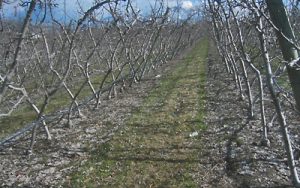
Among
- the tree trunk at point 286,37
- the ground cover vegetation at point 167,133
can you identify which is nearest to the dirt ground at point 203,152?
the ground cover vegetation at point 167,133

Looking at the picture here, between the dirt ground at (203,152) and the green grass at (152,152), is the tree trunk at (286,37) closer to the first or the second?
the dirt ground at (203,152)

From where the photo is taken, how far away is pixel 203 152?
11.5 m

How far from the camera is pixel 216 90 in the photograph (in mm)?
21766

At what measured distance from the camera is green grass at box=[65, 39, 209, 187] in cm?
986

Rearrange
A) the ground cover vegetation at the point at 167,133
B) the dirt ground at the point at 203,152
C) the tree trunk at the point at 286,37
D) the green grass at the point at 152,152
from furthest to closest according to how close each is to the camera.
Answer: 1. the green grass at the point at 152,152
2. the dirt ground at the point at 203,152
3. the ground cover vegetation at the point at 167,133
4. the tree trunk at the point at 286,37

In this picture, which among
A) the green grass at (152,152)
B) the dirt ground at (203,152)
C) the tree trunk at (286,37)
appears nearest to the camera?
the tree trunk at (286,37)

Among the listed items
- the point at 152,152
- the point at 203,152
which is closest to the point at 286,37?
the point at 203,152

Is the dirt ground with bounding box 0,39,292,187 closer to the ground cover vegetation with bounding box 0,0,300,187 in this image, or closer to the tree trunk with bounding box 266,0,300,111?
the ground cover vegetation with bounding box 0,0,300,187

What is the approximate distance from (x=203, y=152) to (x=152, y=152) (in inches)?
57.8

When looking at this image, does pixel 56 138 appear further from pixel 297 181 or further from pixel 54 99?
pixel 54 99

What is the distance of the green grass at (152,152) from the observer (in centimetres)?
986

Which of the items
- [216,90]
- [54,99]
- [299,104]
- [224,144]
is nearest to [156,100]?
[216,90]

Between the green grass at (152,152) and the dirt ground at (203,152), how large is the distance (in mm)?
249

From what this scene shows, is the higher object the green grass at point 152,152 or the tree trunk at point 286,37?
the tree trunk at point 286,37
